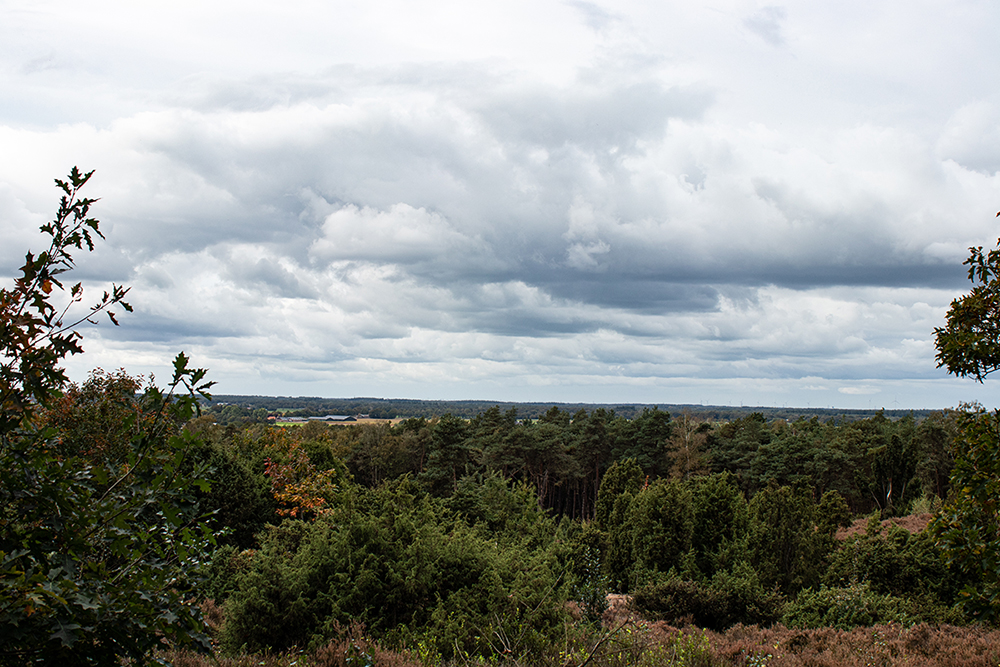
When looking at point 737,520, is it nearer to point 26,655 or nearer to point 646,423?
point 26,655

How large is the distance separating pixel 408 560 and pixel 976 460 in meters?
8.46

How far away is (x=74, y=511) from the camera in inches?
138

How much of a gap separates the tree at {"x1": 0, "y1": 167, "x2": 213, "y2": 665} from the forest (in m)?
0.01

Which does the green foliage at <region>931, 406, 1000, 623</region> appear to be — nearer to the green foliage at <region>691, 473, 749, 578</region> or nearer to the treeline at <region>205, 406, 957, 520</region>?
the green foliage at <region>691, 473, 749, 578</region>

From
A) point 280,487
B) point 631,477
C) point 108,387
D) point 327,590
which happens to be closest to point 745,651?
point 327,590

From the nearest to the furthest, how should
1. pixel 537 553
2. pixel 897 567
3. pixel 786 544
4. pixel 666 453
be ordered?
pixel 537 553
pixel 897 567
pixel 786 544
pixel 666 453

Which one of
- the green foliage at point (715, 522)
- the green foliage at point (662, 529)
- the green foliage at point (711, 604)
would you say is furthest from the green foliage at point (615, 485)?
the green foliage at point (711, 604)

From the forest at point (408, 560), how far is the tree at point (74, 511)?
0.01 metres

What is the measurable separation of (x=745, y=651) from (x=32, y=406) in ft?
32.3

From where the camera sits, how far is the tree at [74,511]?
10.6 ft

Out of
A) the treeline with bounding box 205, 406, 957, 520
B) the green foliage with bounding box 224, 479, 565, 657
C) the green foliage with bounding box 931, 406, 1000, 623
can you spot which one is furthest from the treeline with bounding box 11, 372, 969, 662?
the green foliage with bounding box 931, 406, 1000, 623

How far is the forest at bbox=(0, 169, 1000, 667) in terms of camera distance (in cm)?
Result: 348

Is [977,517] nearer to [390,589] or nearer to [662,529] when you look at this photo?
[390,589]

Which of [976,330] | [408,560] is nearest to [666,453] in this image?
[408,560]
